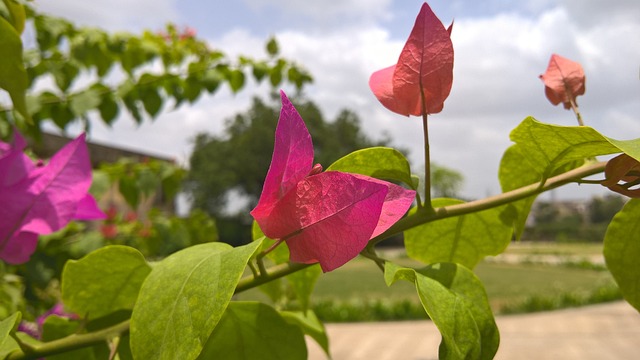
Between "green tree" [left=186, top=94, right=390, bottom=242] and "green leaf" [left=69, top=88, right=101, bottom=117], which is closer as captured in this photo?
"green leaf" [left=69, top=88, right=101, bottom=117]

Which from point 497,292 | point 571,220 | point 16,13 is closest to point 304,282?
point 16,13

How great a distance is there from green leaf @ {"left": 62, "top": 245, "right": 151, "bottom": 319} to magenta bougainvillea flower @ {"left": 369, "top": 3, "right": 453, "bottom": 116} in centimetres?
10

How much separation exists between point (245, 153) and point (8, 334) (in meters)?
15.8

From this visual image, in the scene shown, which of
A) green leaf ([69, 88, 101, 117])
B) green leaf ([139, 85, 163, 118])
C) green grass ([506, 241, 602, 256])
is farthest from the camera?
green grass ([506, 241, 602, 256])

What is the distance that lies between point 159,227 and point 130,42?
0.52m

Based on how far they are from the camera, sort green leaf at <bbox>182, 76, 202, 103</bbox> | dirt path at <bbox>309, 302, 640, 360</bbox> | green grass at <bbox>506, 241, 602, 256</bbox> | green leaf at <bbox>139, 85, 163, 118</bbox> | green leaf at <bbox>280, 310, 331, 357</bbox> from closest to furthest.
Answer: green leaf at <bbox>280, 310, 331, 357</bbox> < green leaf at <bbox>139, 85, 163, 118</bbox> < green leaf at <bbox>182, 76, 202, 103</bbox> < dirt path at <bbox>309, 302, 640, 360</bbox> < green grass at <bbox>506, 241, 602, 256</bbox>

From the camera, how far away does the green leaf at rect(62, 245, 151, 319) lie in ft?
0.67

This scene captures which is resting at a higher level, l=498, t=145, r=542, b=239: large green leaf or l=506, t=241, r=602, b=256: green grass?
l=498, t=145, r=542, b=239: large green leaf

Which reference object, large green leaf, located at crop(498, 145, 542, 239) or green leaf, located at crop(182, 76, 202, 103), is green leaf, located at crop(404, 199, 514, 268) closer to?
large green leaf, located at crop(498, 145, 542, 239)

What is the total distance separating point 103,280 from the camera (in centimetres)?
21

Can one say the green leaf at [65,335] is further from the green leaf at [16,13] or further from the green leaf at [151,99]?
the green leaf at [151,99]

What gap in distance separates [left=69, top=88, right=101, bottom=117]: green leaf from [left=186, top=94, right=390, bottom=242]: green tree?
14.1 m

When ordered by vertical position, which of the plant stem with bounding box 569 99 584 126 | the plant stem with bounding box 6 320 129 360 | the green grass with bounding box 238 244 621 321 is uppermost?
the plant stem with bounding box 569 99 584 126

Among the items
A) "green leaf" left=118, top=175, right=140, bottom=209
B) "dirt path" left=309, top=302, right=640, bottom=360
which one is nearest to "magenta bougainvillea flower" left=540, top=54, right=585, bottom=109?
"green leaf" left=118, top=175, right=140, bottom=209
